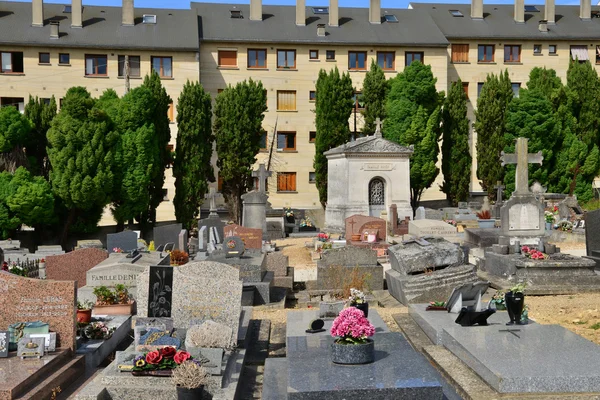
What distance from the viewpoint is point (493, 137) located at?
3584cm

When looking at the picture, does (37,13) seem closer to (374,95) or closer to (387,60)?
(374,95)

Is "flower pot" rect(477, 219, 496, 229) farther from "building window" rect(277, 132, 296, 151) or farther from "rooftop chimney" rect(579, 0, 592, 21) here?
"rooftop chimney" rect(579, 0, 592, 21)

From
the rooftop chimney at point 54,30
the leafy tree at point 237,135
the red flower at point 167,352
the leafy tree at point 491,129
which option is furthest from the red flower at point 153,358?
the rooftop chimney at point 54,30

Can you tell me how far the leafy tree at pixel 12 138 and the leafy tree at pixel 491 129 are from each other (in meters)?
22.8

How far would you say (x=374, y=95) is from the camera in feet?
121

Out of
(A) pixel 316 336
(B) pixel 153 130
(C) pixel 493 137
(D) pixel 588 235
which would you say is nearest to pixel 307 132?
(C) pixel 493 137

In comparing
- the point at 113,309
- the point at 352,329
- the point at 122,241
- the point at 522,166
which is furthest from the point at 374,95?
the point at 352,329

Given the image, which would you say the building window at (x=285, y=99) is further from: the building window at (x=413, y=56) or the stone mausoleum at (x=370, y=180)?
the stone mausoleum at (x=370, y=180)

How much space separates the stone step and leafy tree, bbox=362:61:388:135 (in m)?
30.4

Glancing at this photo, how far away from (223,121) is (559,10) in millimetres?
25618

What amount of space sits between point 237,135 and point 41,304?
27.0m

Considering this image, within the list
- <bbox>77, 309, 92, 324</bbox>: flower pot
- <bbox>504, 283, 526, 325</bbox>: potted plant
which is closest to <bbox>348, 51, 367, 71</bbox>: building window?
<bbox>77, 309, 92, 324</bbox>: flower pot

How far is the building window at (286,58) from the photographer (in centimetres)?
4106

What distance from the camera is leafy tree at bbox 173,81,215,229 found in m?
31.3
